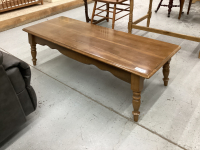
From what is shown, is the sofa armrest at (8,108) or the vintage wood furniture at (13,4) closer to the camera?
the sofa armrest at (8,108)

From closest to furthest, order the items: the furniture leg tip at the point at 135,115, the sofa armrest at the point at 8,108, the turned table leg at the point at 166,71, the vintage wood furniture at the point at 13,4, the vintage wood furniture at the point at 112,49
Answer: the sofa armrest at the point at 8,108, the vintage wood furniture at the point at 112,49, the furniture leg tip at the point at 135,115, the turned table leg at the point at 166,71, the vintage wood furniture at the point at 13,4

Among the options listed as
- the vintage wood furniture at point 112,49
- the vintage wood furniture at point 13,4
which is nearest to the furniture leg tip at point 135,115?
the vintage wood furniture at point 112,49

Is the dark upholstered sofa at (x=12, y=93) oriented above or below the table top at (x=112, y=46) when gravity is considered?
below

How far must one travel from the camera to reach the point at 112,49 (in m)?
1.65

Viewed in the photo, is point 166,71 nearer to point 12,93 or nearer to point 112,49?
point 112,49

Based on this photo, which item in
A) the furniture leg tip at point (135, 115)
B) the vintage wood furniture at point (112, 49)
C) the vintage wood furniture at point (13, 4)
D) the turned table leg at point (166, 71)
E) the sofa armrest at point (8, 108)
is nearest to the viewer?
the sofa armrest at point (8, 108)

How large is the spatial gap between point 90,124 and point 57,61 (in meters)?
1.22

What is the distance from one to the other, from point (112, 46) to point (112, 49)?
7cm

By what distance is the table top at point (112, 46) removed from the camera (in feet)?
4.68

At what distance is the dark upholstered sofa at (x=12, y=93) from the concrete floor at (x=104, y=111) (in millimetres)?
216

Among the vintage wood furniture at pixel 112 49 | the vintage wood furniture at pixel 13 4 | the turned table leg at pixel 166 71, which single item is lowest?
the turned table leg at pixel 166 71

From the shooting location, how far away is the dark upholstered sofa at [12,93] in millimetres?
1240

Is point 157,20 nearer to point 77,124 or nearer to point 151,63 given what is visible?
point 151,63

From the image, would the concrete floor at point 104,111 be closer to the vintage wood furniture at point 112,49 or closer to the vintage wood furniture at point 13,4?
the vintage wood furniture at point 112,49
